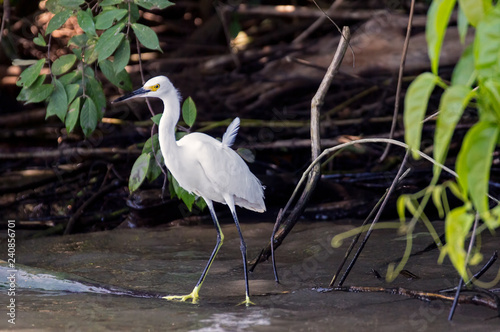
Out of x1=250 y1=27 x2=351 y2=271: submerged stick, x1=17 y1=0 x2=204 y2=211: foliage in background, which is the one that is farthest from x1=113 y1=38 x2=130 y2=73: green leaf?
x1=250 y1=27 x2=351 y2=271: submerged stick

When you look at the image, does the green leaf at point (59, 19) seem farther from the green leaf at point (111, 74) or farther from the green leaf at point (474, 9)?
the green leaf at point (474, 9)

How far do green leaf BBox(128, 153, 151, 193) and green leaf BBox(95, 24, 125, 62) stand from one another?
23.0 inches

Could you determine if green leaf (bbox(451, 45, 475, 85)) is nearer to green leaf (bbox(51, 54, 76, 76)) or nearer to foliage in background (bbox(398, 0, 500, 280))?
foliage in background (bbox(398, 0, 500, 280))

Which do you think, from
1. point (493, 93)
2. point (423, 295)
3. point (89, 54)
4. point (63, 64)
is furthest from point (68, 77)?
point (493, 93)

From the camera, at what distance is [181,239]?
404 centimetres

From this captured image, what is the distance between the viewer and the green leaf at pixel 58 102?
323 centimetres

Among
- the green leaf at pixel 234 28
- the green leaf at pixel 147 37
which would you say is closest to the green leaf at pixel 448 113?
the green leaf at pixel 147 37

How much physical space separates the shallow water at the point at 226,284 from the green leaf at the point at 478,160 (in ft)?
3.51

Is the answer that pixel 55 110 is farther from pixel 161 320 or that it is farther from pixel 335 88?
pixel 335 88

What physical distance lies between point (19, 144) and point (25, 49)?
4.26ft

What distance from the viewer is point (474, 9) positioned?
124 cm

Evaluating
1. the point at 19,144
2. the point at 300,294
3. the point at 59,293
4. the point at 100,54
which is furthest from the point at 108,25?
the point at 19,144

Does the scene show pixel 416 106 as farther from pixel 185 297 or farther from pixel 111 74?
pixel 111 74

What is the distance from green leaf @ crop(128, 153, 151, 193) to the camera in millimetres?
3139
